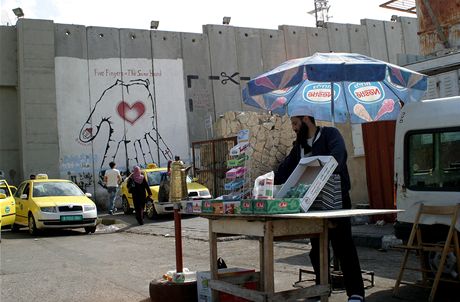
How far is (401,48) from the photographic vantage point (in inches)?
1120

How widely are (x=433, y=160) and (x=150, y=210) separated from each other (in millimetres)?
11574

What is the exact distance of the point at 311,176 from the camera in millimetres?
4758

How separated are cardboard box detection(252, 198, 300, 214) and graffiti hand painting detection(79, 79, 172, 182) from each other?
1849cm

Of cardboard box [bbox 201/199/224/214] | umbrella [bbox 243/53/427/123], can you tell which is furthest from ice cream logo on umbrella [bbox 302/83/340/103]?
cardboard box [bbox 201/199/224/214]

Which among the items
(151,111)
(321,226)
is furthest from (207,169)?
(321,226)

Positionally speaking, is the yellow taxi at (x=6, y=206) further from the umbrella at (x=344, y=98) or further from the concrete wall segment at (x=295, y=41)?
the concrete wall segment at (x=295, y=41)

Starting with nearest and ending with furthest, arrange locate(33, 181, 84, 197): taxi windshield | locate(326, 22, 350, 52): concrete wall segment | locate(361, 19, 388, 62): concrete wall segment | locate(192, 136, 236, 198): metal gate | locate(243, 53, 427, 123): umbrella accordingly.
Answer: locate(243, 53, 427, 123): umbrella < locate(33, 181, 84, 197): taxi windshield < locate(192, 136, 236, 198): metal gate < locate(326, 22, 350, 52): concrete wall segment < locate(361, 19, 388, 62): concrete wall segment

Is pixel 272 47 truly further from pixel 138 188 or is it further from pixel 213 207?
pixel 213 207

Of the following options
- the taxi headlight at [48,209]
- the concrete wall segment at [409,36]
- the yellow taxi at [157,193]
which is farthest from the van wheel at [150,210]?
the concrete wall segment at [409,36]

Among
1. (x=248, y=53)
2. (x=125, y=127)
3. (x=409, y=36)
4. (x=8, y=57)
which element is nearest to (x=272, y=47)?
(x=248, y=53)

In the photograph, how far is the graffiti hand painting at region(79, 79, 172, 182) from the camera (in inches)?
860

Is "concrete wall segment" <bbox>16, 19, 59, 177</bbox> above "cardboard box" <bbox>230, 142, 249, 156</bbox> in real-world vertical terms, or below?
above

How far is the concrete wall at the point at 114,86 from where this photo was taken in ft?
68.7

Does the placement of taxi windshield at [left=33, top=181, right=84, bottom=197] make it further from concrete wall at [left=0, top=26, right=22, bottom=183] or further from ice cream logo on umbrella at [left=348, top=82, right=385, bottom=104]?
ice cream logo on umbrella at [left=348, top=82, right=385, bottom=104]
